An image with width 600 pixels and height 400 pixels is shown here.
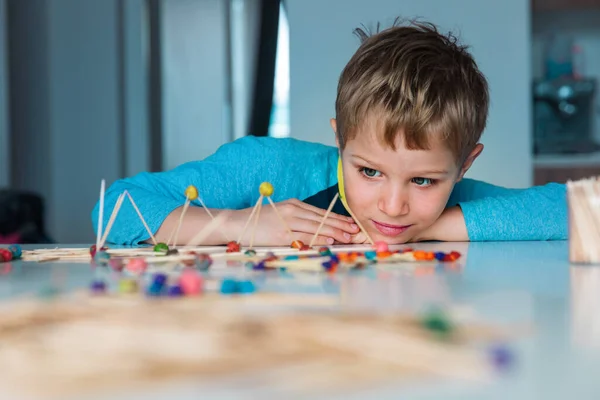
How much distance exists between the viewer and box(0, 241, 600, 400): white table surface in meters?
0.36

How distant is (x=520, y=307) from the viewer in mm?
585

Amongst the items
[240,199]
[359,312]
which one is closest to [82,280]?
[359,312]

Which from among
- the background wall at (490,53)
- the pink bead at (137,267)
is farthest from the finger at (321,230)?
the background wall at (490,53)

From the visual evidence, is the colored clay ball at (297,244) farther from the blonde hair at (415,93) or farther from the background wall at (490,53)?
the background wall at (490,53)

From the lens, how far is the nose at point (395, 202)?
1240 mm

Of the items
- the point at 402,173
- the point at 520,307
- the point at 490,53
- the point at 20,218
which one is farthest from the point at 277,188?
the point at 20,218

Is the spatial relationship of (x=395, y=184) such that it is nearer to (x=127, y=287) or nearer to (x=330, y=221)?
(x=330, y=221)

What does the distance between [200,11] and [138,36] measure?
2.02ft

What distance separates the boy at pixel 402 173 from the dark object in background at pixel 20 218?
2.39m

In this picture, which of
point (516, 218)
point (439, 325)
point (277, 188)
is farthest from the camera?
point (277, 188)

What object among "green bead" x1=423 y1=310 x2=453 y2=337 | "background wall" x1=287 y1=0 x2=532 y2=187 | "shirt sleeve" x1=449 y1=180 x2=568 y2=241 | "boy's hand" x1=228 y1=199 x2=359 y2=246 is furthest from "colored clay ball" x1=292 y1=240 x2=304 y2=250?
"background wall" x1=287 y1=0 x2=532 y2=187

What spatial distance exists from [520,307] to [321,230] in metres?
0.69

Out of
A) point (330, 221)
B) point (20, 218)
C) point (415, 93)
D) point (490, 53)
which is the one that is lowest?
point (20, 218)

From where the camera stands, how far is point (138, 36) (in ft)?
16.4
